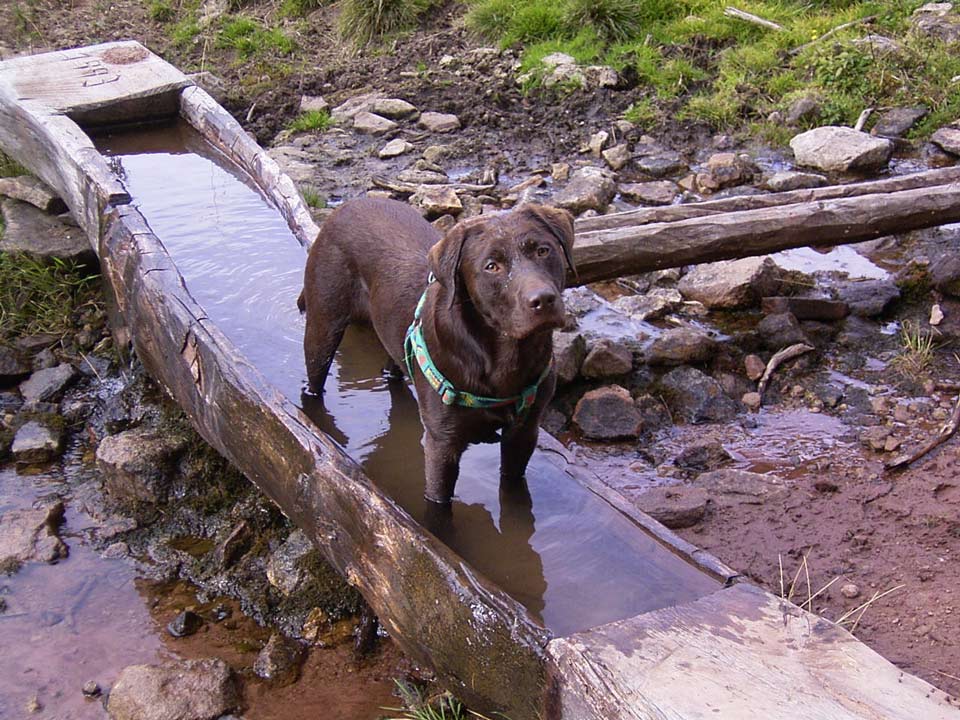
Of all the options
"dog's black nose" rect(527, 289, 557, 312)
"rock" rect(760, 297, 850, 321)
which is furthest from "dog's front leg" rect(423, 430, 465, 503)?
"rock" rect(760, 297, 850, 321)

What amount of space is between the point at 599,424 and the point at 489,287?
214 cm

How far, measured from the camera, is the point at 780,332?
5.86m

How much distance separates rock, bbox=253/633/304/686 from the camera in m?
4.14

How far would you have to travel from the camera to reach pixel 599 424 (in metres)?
5.33

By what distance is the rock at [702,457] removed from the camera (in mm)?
5066

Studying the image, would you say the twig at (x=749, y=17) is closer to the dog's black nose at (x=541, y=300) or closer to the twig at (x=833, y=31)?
the twig at (x=833, y=31)

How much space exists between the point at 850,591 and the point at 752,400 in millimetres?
1622

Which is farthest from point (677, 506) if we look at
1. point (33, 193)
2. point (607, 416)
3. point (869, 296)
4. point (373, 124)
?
point (373, 124)

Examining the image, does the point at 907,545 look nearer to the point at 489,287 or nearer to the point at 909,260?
the point at 489,287

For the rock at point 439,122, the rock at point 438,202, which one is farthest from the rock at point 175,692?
the rock at point 439,122

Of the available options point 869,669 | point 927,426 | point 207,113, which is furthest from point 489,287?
point 207,113

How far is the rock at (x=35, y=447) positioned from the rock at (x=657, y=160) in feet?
17.1

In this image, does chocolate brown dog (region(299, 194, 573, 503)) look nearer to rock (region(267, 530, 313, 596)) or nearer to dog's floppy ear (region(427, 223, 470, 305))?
dog's floppy ear (region(427, 223, 470, 305))

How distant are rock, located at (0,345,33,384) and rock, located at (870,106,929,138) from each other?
6927 millimetres
